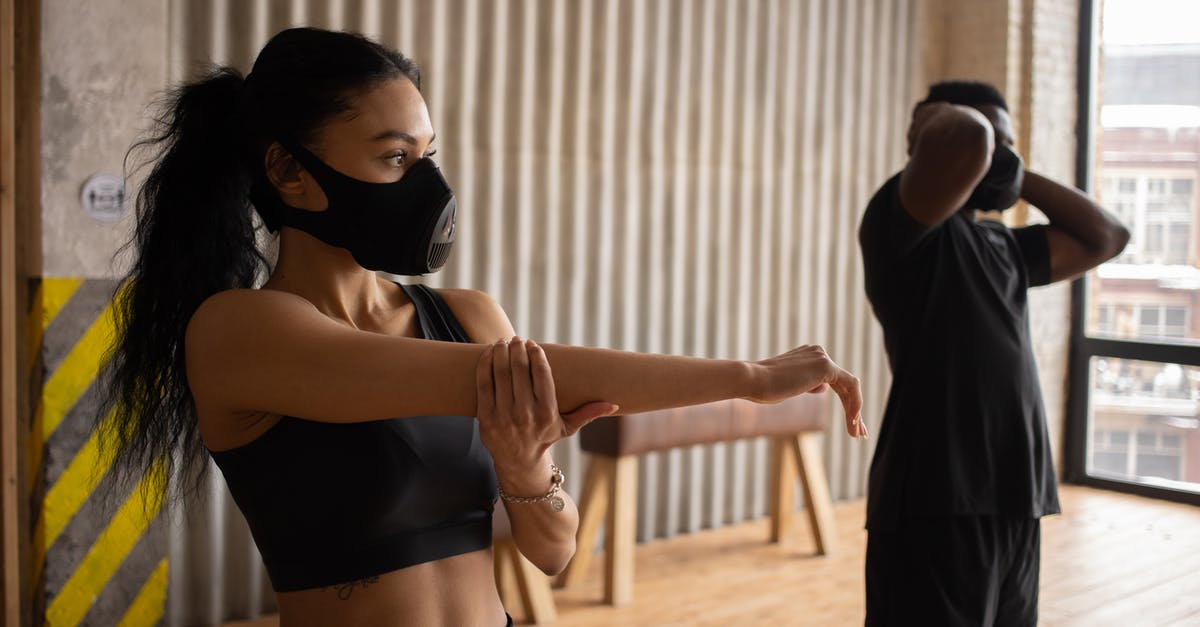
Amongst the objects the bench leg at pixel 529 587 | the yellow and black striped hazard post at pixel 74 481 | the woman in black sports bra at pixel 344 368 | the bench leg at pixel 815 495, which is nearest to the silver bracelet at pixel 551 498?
the woman in black sports bra at pixel 344 368

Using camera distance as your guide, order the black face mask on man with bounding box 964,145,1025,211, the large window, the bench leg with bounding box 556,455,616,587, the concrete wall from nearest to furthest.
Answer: the black face mask on man with bounding box 964,145,1025,211 < the concrete wall < the bench leg with bounding box 556,455,616,587 < the large window

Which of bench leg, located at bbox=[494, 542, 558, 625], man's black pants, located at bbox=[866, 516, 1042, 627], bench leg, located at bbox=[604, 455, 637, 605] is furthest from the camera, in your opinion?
bench leg, located at bbox=[604, 455, 637, 605]

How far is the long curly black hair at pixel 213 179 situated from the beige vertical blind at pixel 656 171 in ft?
7.31

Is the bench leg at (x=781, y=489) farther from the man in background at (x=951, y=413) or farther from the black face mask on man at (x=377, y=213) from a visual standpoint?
the black face mask on man at (x=377, y=213)

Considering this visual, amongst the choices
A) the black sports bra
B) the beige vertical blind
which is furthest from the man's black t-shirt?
the beige vertical blind

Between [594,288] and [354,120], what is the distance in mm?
3305

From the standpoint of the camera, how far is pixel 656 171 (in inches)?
189

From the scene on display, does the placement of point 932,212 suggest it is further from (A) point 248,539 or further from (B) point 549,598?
(A) point 248,539

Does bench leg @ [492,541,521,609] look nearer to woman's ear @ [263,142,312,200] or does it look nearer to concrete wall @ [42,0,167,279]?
concrete wall @ [42,0,167,279]

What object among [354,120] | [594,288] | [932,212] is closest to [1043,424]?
[932,212]

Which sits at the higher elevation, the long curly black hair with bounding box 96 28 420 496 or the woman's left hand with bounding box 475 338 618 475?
the long curly black hair with bounding box 96 28 420 496

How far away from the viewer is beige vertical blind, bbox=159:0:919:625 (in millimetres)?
3869

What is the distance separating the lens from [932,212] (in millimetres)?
2371

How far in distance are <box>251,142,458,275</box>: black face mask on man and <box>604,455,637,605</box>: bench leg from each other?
272 centimetres
